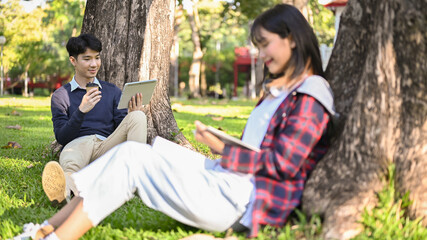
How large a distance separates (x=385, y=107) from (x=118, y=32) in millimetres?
3459

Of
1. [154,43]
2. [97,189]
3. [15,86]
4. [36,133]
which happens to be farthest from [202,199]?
[15,86]

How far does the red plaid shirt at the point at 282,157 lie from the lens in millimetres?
2516

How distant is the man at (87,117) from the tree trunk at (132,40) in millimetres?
721

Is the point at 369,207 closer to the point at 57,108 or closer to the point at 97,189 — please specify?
the point at 97,189

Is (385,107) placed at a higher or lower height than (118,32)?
lower

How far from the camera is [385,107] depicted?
264 cm

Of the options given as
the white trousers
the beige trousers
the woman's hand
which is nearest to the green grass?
the white trousers

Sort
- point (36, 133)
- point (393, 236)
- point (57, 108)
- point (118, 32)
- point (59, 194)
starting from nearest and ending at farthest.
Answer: point (393, 236), point (59, 194), point (57, 108), point (118, 32), point (36, 133)

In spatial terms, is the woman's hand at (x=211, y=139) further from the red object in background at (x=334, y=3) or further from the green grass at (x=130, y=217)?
the red object in background at (x=334, y=3)

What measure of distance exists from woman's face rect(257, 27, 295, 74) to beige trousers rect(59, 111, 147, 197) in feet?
5.52

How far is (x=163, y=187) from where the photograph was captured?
8.79ft

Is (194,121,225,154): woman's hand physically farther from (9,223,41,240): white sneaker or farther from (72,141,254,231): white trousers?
(9,223,41,240): white sneaker

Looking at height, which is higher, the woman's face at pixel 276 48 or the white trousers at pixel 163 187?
the woman's face at pixel 276 48

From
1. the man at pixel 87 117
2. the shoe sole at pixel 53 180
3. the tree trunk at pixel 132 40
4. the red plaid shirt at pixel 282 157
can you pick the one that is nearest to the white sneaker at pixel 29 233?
the shoe sole at pixel 53 180
